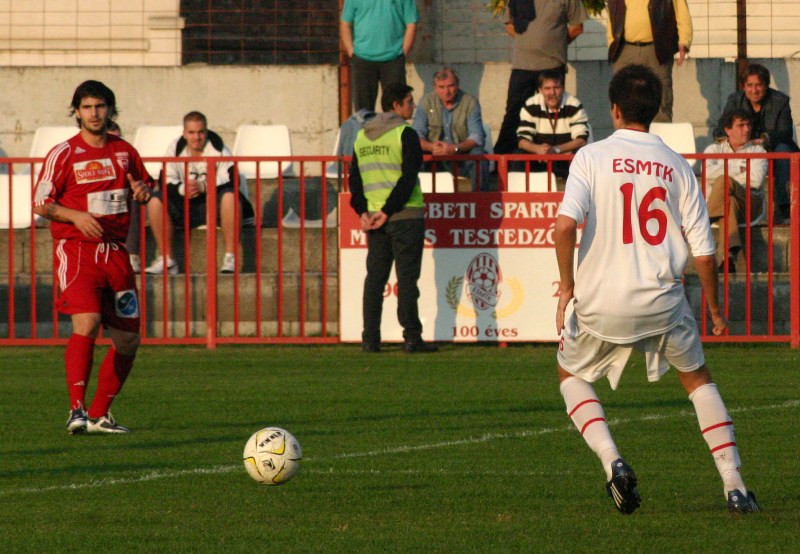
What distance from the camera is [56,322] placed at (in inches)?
560

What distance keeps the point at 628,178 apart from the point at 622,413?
3579 mm

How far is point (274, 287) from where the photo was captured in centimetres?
1459

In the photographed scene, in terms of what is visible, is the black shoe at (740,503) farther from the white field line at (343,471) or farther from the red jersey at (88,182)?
the red jersey at (88,182)

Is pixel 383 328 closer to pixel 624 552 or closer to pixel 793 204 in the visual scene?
pixel 793 204

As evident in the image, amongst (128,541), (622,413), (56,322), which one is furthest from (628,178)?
Answer: (56,322)

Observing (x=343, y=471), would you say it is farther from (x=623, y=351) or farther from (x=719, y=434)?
(x=719, y=434)

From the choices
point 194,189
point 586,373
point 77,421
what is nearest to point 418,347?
point 194,189

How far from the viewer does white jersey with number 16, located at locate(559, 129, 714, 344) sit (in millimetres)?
6625

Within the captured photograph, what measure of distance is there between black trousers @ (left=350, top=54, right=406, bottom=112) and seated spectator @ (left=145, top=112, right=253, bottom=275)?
6.62ft

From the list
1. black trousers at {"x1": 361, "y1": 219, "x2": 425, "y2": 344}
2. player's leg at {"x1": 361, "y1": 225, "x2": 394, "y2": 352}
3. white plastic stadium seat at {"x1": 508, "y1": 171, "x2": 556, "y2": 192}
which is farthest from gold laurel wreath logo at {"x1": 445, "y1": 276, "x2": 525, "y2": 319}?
white plastic stadium seat at {"x1": 508, "y1": 171, "x2": 556, "y2": 192}

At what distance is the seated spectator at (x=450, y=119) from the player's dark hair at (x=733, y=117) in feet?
7.30

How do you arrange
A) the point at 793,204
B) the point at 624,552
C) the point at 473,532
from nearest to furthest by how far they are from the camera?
the point at 624,552
the point at 473,532
the point at 793,204

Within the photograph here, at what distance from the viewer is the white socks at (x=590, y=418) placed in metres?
6.52

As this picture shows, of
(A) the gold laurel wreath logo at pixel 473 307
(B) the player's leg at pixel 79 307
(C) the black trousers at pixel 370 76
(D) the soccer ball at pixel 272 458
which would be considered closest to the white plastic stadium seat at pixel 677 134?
(C) the black trousers at pixel 370 76
